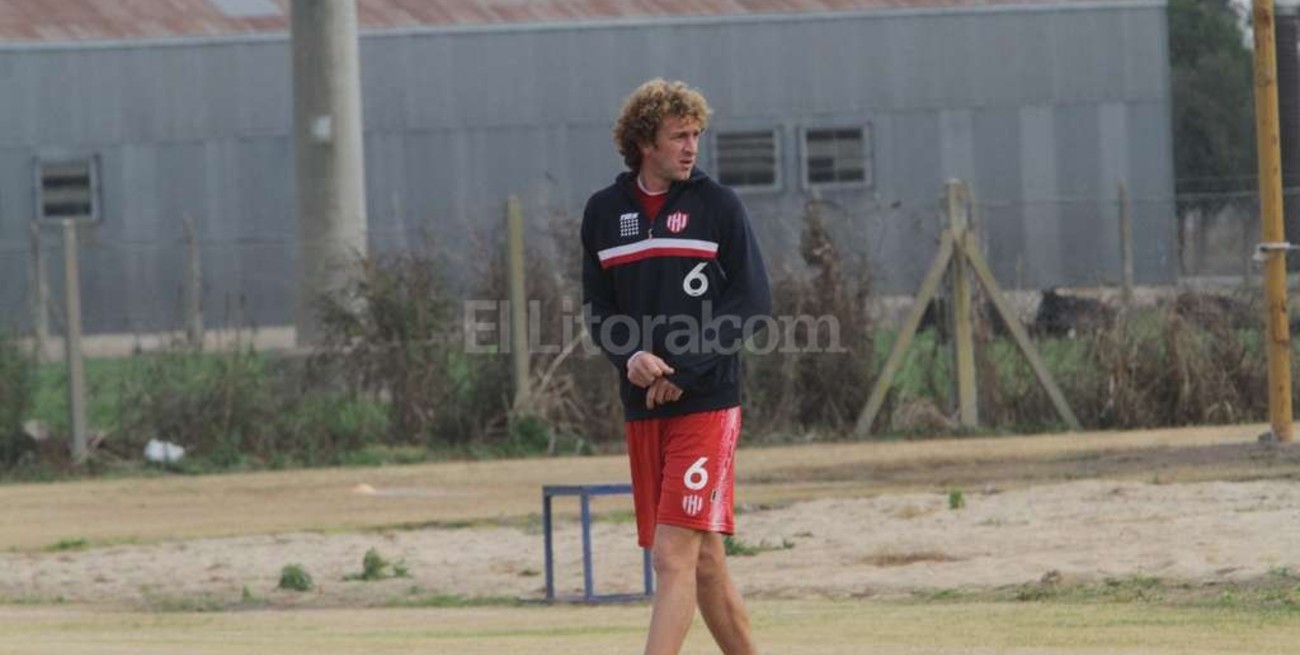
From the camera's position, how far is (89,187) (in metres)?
34.2

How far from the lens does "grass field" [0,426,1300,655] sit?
9.09 metres

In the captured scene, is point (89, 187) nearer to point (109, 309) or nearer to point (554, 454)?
point (109, 309)

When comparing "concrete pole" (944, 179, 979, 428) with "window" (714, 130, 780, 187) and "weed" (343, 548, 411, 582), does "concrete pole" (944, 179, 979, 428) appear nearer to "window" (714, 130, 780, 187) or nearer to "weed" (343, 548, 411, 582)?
"weed" (343, 548, 411, 582)

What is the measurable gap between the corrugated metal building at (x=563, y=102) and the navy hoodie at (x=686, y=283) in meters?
25.8

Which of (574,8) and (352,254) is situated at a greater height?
(574,8)

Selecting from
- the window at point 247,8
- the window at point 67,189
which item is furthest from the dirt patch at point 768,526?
the window at point 247,8

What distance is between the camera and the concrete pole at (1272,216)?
1598 cm

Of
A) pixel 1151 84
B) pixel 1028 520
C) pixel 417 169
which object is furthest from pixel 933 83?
pixel 1028 520

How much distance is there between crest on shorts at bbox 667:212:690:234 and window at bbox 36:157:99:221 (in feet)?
92.0

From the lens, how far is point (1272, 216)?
16172mm

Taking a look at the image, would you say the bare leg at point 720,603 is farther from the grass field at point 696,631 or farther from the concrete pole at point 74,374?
the concrete pole at point 74,374

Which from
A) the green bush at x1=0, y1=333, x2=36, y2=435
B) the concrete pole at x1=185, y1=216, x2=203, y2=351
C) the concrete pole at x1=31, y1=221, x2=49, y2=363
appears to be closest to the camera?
the green bush at x1=0, y1=333, x2=36, y2=435

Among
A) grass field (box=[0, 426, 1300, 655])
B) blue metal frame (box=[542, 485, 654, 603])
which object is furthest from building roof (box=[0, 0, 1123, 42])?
blue metal frame (box=[542, 485, 654, 603])

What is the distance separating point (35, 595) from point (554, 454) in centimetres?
694
